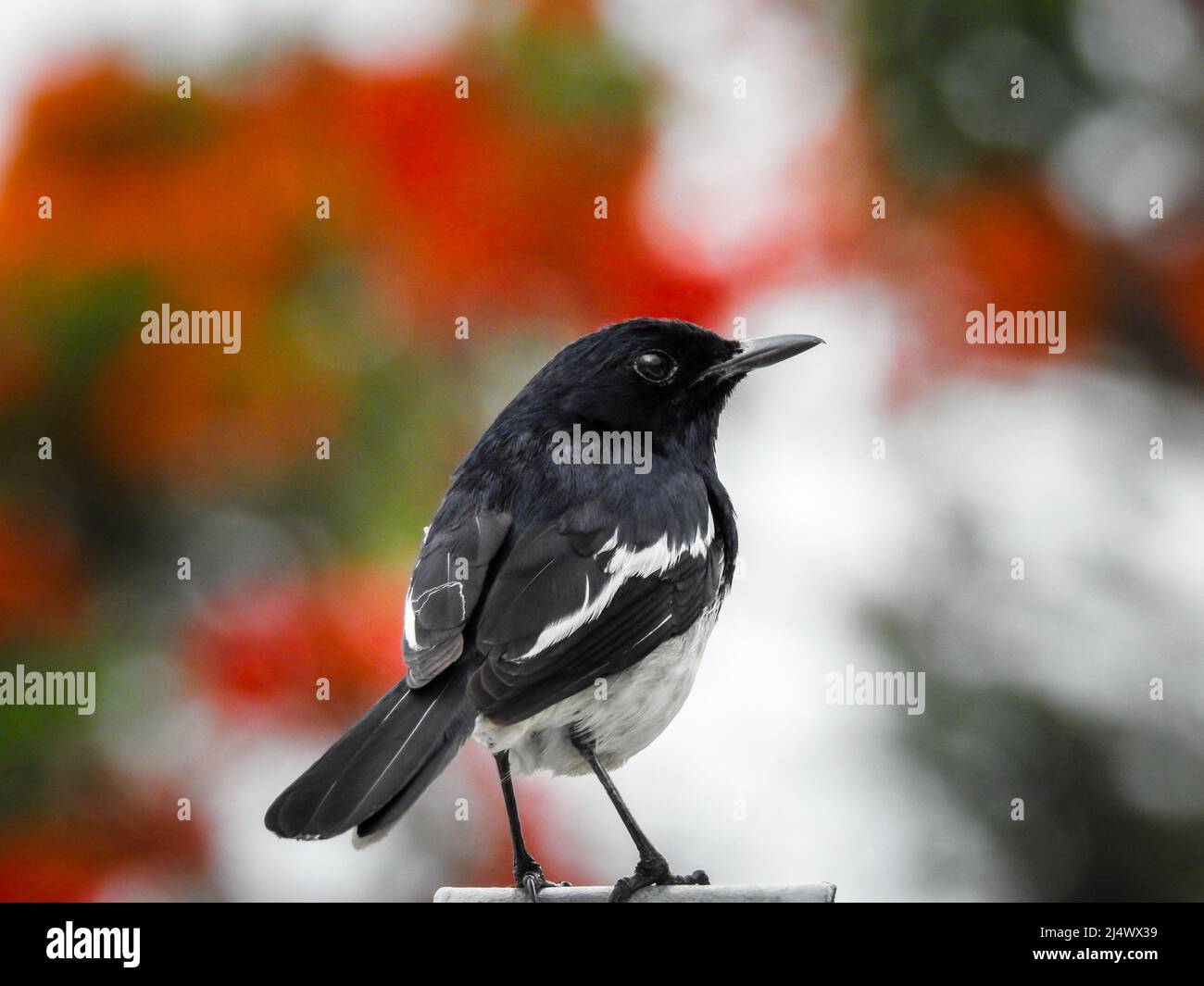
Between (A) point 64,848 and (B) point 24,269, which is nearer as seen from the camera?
(A) point 64,848

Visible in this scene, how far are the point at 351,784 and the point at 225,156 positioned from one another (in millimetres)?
2478

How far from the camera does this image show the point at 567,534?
400 centimetres

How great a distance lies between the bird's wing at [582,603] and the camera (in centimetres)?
364

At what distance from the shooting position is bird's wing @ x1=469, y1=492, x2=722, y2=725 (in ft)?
11.9

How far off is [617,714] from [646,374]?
885 millimetres

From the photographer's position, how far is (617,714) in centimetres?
402

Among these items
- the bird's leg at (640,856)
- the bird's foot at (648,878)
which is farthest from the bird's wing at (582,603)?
the bird's foot at (648,878)

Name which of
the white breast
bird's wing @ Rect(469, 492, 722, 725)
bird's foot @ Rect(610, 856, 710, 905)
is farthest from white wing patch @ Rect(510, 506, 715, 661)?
bird's foot @ Rect(610, 856, 710, 905)

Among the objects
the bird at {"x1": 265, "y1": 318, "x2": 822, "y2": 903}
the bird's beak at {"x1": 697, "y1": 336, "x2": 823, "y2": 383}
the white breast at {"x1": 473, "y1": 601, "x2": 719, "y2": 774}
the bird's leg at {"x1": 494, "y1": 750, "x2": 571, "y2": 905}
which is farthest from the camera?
the bird's beak at {"x1": 697, "y1": 336, "x2": 823, "y2": 383}

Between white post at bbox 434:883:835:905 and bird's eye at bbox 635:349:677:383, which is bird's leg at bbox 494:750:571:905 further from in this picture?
bird's eye at bbox 635:349:677:383

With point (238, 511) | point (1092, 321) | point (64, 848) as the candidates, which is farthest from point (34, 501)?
point (1092, 321)

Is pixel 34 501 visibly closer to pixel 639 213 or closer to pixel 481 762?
pixel 481 762

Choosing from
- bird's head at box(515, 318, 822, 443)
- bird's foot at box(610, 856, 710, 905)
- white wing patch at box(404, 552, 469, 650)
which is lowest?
bird's foot at box(610, 856, 710, 905)

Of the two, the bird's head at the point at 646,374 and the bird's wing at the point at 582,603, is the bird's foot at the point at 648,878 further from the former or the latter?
the bird's head at the point at 646,374
